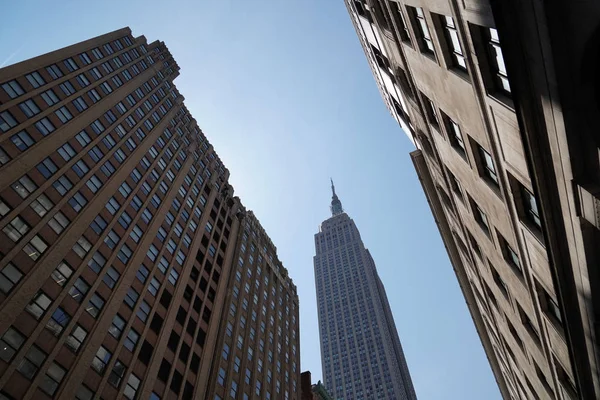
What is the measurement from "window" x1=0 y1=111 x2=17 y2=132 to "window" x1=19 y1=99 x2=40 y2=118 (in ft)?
5.97

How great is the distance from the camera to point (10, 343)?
24516mm

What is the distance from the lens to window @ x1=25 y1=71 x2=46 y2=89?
37.3 m

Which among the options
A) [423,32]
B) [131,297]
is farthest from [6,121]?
[423,32]

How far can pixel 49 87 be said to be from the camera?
128ft

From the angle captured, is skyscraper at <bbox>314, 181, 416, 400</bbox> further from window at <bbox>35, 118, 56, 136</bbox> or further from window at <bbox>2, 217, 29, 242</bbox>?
window at <bbox>2, 217, 29, 242</bbox>

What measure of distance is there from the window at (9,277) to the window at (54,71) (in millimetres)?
22202

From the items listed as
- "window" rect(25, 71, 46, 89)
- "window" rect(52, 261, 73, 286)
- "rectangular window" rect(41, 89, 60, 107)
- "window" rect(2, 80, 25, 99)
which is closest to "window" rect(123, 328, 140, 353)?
"window" rect(52, 261, 73, 286)

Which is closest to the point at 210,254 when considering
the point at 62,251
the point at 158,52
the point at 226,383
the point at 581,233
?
the point at 226,383

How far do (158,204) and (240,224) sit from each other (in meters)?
20.3

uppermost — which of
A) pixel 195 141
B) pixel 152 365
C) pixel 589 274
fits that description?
pixel 195 141

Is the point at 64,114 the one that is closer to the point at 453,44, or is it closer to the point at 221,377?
the point at 221,377

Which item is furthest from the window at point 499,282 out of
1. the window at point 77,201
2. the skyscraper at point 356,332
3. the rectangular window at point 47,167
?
the skyscraper at point 356,332

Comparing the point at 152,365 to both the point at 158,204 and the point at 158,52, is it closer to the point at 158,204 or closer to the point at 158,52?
the point at 158,204

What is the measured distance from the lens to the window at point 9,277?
84.3 feet
